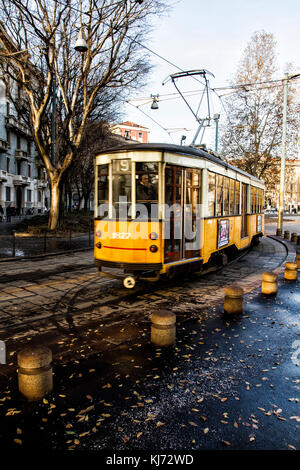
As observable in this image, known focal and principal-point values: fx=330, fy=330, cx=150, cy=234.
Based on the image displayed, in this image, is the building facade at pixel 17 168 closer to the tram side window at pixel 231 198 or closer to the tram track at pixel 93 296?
the tram side window at pixel 231 198

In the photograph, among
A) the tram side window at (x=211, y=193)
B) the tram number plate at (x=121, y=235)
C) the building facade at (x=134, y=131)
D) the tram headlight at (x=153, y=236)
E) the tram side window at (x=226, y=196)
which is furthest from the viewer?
the building facade at (x=134, y=131)

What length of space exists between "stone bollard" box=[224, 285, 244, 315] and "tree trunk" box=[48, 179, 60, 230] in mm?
15874

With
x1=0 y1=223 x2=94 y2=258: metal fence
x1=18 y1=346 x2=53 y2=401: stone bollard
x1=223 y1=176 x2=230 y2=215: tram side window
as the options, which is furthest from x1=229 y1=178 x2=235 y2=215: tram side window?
x1=18 y1=346 x2=53 y2=401: stone bollard

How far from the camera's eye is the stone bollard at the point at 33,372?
354cm

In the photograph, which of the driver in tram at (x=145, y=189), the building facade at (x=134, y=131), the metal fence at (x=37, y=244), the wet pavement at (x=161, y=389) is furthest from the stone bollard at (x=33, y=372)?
the building facade at (x=134, y=131)

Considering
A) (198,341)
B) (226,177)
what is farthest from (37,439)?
(226,177)

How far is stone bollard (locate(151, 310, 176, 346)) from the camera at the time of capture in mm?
4859

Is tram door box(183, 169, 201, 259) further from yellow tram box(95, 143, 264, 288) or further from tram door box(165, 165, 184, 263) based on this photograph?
tram door box(165, 165, 184, 263)

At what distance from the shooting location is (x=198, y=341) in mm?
5246

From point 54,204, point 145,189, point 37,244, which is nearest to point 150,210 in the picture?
point 145,189

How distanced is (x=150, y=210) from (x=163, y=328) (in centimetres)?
317

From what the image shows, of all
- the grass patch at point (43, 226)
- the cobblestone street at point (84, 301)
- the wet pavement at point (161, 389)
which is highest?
the grass patch at point (43, 226)

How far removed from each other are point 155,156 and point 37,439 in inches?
225

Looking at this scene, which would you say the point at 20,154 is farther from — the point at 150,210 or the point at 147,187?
the point at 150,210
